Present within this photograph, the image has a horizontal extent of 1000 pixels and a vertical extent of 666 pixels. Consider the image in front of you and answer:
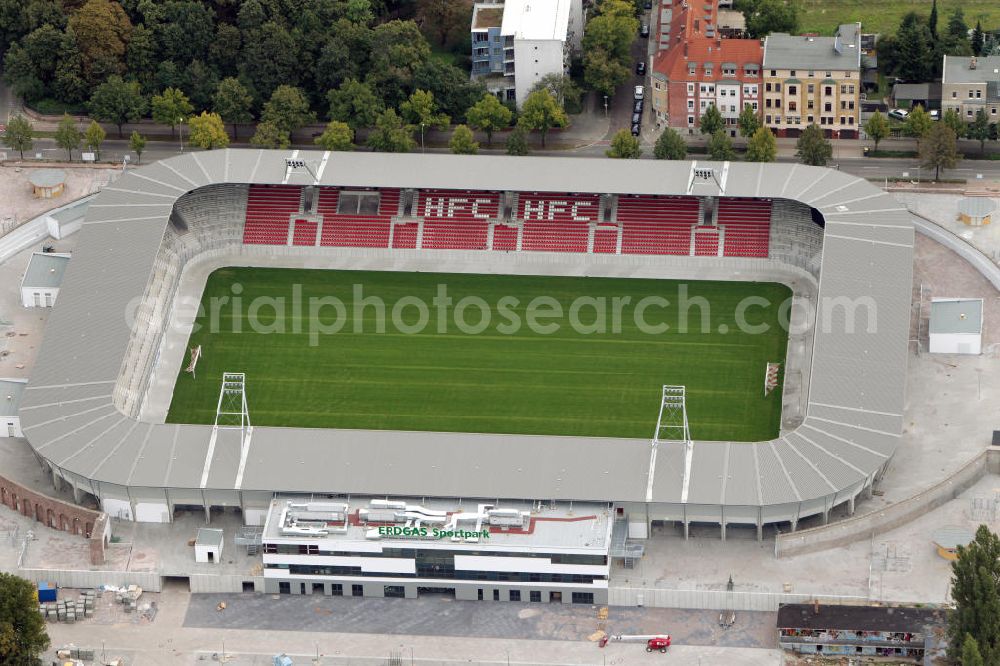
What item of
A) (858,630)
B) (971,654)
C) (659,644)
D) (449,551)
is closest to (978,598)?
(971,654)

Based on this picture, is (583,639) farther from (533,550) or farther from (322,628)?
(322,628)

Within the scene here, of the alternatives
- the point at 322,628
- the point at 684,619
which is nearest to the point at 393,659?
the point at 322,628

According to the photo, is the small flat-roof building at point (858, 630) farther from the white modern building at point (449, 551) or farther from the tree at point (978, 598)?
the white modern building at point (449, 551)

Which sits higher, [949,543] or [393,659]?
[949,543]

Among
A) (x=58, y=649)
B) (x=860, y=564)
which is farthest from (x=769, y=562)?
(x=58, y=649)

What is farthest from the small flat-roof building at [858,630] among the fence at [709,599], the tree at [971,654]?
the tree at [971,654]
